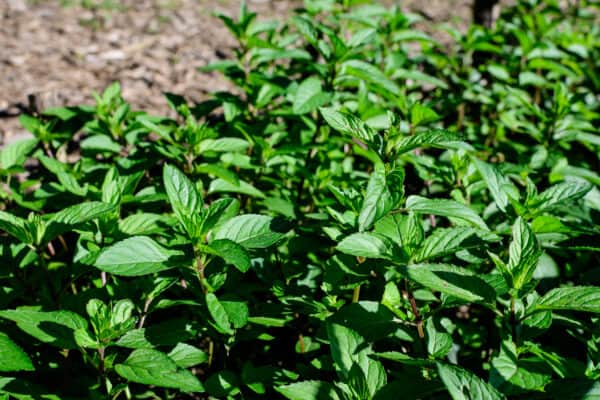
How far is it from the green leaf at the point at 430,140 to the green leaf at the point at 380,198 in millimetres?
121

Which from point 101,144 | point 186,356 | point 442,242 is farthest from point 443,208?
point 101,144

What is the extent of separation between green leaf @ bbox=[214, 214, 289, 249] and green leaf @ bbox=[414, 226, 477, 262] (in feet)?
1.55

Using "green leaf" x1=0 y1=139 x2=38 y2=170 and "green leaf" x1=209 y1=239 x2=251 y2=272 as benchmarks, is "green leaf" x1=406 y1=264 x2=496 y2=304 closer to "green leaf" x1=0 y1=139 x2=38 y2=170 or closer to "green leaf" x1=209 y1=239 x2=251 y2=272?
"green leaf" x1=209 y1=239 x2=251 y2=272

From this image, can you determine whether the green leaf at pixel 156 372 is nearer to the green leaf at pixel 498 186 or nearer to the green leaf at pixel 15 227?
the green leaf at pixel 15 227

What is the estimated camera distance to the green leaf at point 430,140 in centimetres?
167

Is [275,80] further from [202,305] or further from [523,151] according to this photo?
[523,151]

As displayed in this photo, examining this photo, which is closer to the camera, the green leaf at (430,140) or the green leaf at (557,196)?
the green leaf at (430,140)

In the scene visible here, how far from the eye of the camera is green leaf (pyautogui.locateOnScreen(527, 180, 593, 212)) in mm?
1803

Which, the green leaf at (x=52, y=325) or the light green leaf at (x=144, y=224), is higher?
the light green leaf at (x=144, y=224)

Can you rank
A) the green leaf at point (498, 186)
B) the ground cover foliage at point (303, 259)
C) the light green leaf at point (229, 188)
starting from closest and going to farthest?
1. the ground cover foliage at point (303, 259)
2. the green leaf at point (498, 186)
3. the light green leaf at point (229, 188)

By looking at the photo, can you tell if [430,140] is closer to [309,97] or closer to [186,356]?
[309,97]

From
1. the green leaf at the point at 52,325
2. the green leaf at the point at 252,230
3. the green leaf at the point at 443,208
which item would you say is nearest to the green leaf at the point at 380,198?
the green leaf at the point at 443,208

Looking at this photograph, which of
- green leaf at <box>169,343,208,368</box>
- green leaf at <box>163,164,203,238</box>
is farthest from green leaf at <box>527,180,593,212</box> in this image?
green leaf at <box>169,343,208,368</box>

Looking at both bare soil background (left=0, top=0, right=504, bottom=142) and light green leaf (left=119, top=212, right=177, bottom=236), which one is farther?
bare soil background (left=0, top=0, right=504, bottom=142)
